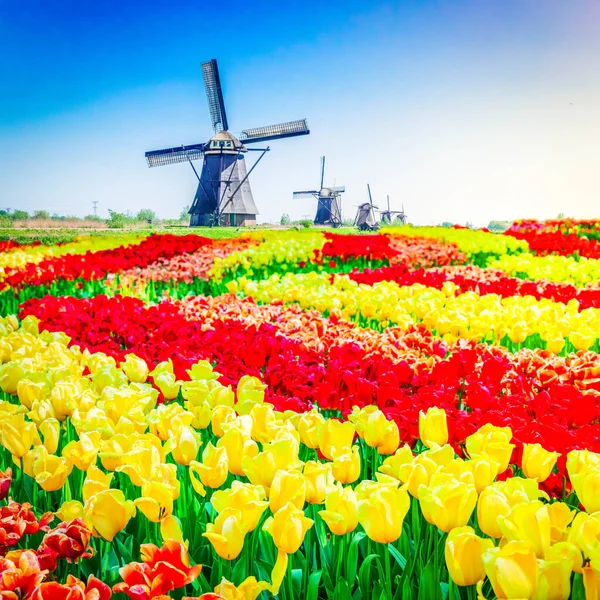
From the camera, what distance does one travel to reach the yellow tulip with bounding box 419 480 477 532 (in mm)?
1246

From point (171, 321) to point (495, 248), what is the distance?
9.01 m

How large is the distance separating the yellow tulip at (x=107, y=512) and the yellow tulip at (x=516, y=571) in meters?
0.75

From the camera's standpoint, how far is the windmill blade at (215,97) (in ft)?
94.2

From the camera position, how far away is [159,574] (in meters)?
1.10

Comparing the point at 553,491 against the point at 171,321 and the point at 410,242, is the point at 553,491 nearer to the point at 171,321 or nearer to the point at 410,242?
the point at 171,321

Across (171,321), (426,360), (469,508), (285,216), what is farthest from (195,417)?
(285,216)

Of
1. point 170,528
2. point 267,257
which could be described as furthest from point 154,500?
point 267,257

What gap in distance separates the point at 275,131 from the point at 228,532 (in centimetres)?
2884

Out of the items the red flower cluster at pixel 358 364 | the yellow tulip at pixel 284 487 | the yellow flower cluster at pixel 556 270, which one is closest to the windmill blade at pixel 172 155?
the yellow flower cluster at pixel 556 270

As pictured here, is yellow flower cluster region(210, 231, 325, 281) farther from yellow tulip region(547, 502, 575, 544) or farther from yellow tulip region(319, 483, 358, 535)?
yellow tulip region(547, 502, 575, 544)

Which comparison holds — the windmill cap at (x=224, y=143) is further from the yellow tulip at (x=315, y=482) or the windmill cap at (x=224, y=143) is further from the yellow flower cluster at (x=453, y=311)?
the yellow tulip at (x=315, y=482)

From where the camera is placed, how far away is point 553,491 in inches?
68.1

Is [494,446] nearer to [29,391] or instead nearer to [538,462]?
[538,462]

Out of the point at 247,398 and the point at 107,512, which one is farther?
the point at 247,398
